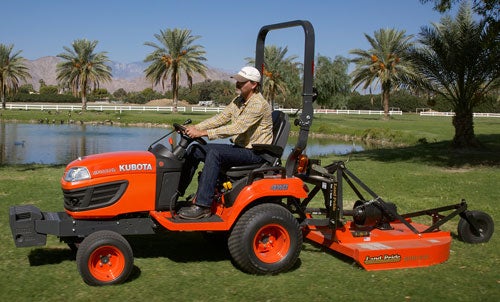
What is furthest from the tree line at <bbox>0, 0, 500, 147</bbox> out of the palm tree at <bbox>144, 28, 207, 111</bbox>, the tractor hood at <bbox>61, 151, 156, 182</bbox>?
the tractor hood at <bbox>61, 151, 156, 182</bbox>

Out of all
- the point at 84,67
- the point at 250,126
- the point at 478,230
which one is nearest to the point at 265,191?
the point at 250,126

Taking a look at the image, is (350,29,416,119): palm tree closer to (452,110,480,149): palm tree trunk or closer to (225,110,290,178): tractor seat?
(452,110,480,149): palm tree trunk

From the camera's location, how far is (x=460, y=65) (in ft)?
60.8

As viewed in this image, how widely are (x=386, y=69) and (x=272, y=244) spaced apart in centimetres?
4458

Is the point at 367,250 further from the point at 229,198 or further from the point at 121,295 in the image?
the point at 121,295

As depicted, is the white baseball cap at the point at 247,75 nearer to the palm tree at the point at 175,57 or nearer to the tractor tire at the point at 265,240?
the tractor tire at the point at 265,240

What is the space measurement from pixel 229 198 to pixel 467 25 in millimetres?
15282

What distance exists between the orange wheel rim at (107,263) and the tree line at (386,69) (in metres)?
13.7

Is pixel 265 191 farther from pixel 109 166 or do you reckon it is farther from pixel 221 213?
pixel 109 166

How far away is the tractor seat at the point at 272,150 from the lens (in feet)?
19.9

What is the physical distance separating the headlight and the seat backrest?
199cm

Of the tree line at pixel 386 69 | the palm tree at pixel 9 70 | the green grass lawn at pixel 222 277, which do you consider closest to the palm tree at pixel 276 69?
the tree line at pixel 386 69

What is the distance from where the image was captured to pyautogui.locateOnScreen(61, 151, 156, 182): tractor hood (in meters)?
5.62

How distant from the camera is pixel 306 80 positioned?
234 inches
